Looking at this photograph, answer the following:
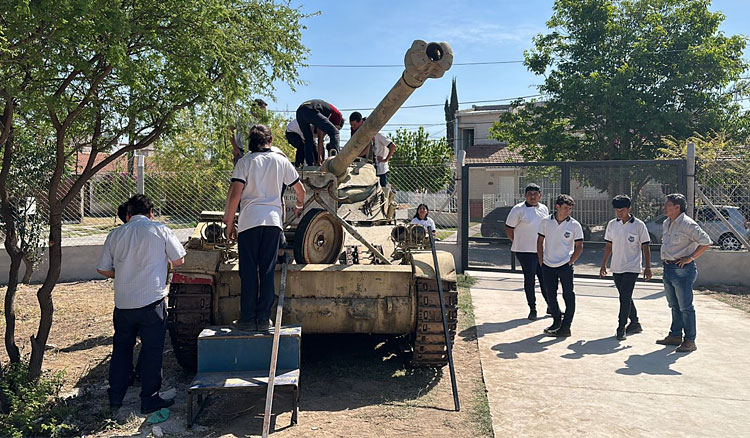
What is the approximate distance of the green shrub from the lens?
15.0 ft

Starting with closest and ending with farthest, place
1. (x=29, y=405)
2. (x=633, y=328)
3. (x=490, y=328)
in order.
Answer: (x=29, y=405) → (x=633, y=328) → (x=490, y=328)

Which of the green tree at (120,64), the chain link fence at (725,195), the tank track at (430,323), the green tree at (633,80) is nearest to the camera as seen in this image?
the green tree at (120,64)

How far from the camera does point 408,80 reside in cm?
520

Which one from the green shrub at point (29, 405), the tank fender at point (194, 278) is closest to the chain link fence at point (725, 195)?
the tank fender at point (194, 278)

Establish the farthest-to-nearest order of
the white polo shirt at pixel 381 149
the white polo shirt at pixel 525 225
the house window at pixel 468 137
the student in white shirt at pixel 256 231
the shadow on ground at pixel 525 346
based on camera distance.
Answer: the house window at pixel 468 137
the white polo shirt at pixel 381 149
the white polo shirt at pixel 525 225
the shadow on ground at pixel 525 346
the student in white shirt at pixel 256 231

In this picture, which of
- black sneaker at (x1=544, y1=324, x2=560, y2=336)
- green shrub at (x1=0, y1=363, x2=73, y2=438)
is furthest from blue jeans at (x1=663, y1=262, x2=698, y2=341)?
green shrub at (x1=0, y1=363, x2=73, y2=438)

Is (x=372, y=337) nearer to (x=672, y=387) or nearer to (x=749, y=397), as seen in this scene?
(x=672, y=387)

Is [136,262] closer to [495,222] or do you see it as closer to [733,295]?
[495,222]

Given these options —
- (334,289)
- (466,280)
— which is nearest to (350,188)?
(334,289)

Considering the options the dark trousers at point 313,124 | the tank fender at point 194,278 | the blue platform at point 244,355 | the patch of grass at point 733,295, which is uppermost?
the dark trousers at point 313,124

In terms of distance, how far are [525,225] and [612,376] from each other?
10.1 ft

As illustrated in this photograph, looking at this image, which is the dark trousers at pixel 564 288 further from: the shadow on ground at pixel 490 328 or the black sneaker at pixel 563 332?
the shadow on ground at pixel 490 328

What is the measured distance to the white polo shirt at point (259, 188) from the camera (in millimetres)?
5172

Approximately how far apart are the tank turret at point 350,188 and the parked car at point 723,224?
6.32 metres
